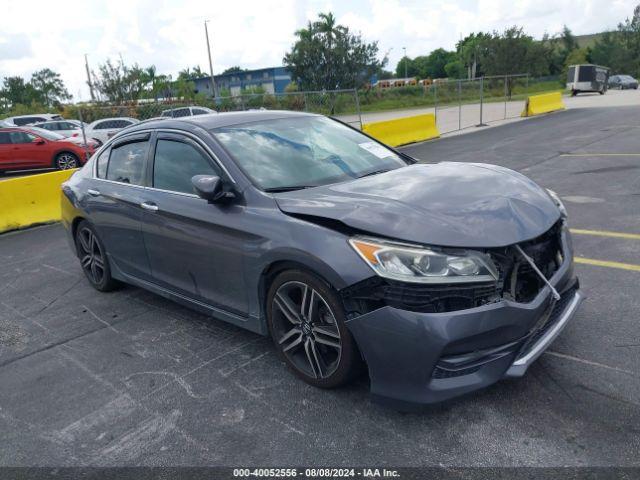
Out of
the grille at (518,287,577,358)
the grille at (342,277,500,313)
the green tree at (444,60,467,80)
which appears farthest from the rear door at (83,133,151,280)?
the green tree at (444,60,467,80)

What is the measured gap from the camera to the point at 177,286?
419 cm

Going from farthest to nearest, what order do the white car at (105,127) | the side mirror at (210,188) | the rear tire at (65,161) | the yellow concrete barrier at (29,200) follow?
the white car at (105,127) → the rear tire at (65,161) → the yellow concrete barrier at (29,200) → the side mirror at (210,188)

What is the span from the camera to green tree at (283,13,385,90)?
54.4m

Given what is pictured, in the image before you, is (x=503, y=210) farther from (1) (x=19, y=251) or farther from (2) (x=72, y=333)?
(1) (x=19, y=251)

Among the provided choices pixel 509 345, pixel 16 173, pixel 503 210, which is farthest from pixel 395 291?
pixel 16 173

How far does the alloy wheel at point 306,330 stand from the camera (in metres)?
3.12

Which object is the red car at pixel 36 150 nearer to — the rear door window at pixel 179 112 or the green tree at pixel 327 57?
the rear door window at pixel 179 112

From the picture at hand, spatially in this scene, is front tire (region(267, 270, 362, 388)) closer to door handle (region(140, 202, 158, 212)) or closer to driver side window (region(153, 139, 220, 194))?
driver side window (region(153, 139, 220, 194))

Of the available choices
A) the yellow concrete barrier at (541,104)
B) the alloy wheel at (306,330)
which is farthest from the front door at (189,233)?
the yellow concrete barrier at (541,104)

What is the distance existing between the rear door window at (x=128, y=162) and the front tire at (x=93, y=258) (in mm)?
664

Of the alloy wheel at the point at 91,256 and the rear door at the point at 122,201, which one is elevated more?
the rear door at the point at 122,201

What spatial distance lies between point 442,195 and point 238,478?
188 cm

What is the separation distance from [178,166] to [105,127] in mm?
18345

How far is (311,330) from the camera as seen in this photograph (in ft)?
10.5
